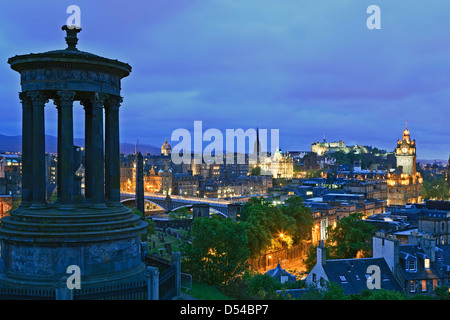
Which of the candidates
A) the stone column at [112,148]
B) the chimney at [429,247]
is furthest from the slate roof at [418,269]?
the stone column at [112,148]

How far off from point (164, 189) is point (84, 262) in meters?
A: 148

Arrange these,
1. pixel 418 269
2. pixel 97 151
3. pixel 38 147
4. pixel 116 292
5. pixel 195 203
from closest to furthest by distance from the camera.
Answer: pixel 116 292
pixel 38 147
pixel 97 151
pixel 418 269
pixel 195 203

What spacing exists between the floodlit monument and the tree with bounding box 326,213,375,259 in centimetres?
4177

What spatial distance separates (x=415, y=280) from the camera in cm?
4456

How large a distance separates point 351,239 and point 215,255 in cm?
3165

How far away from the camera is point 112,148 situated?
21891 millimetres

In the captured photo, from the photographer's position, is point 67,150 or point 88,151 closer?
point 67,150

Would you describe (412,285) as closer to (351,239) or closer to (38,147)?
(351,239)

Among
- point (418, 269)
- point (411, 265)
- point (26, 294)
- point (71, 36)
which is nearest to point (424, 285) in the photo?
point (418, 269)

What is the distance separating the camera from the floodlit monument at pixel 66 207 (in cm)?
1914

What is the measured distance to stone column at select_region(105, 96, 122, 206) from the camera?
21750mm

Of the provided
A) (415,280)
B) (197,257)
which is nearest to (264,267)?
(415,280)

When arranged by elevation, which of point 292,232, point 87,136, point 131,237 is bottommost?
point 292,232
